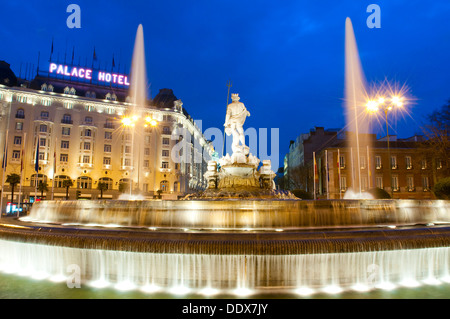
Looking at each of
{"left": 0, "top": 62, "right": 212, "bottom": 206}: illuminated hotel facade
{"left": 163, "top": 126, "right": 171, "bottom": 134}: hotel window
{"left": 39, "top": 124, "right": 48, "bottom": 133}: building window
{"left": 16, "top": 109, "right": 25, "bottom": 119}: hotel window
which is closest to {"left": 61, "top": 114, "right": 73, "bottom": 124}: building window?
{"left": 0, "top": 62, "right": 212, "bottom": 206}: illuminated hotel facade

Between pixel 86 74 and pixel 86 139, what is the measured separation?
1738cm

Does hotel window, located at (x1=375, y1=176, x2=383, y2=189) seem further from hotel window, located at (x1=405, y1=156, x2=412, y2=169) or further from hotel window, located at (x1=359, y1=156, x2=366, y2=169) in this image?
hotel window, located at (x1=405, y1=156, x2=412, y2=169)

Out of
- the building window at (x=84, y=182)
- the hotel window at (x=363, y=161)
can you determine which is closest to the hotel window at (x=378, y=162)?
the hotel window at (x=363, y=161)

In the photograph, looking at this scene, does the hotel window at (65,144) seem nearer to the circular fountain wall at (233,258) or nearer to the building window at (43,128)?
the building window at (43,128)


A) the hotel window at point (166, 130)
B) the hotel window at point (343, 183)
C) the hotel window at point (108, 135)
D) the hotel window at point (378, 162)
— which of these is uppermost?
the hotel window at point (166, 130)

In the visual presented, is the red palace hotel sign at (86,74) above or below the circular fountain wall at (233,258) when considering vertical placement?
above

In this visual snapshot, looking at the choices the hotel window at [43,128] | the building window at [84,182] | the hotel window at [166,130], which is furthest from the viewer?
the hotel window at [166,130]

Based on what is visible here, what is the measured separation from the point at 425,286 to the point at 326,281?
2.64 m

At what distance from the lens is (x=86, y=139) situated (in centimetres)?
6550

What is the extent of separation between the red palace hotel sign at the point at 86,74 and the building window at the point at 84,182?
986 inches

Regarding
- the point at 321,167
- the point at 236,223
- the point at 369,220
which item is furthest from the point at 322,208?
the point at 321,167

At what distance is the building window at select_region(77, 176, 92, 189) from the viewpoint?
6359cm

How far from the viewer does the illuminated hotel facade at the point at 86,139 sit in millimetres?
59375

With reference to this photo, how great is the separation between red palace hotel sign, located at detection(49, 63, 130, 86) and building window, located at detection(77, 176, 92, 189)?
25038 mm
